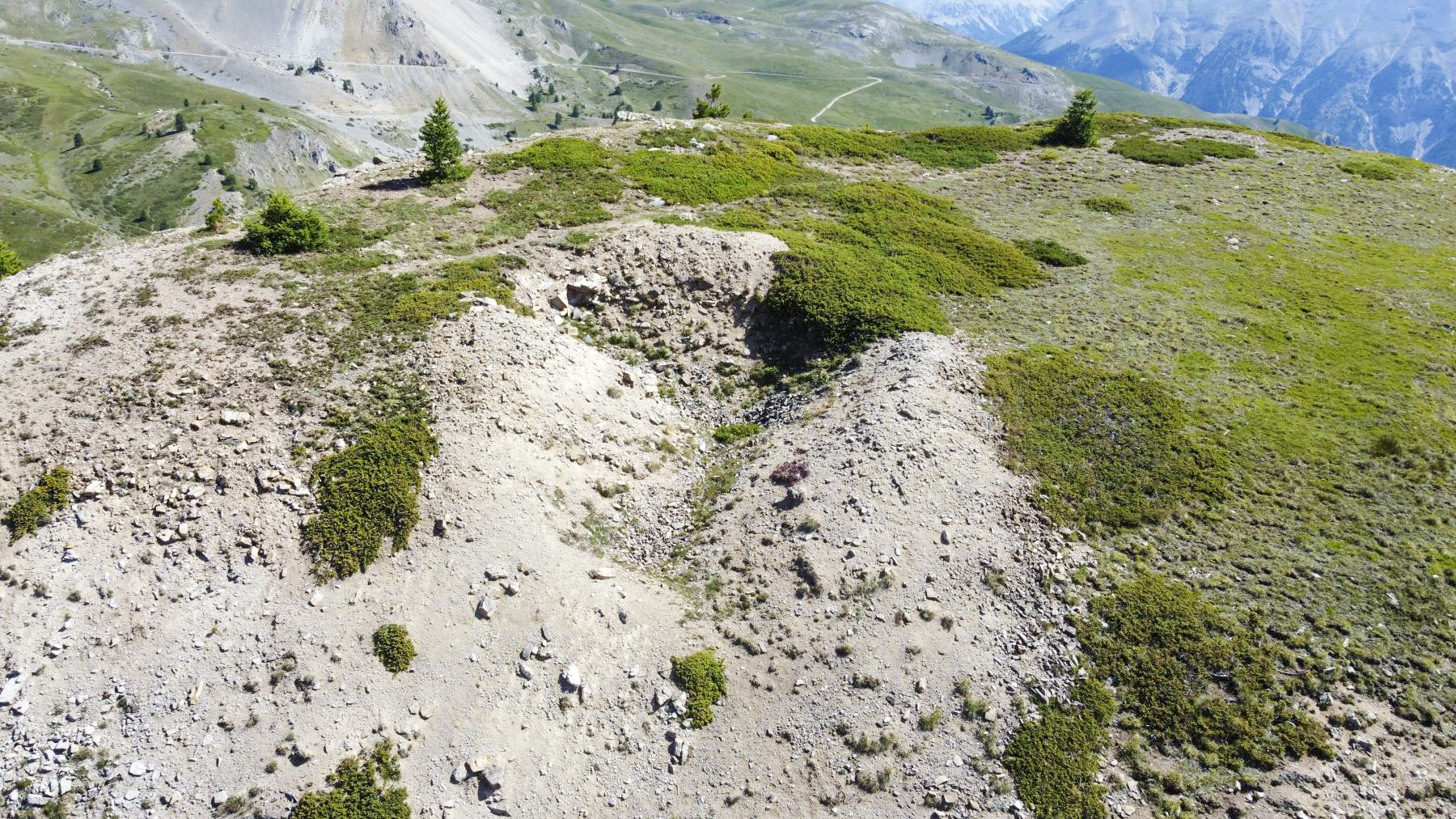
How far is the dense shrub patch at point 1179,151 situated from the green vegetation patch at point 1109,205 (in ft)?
36.3

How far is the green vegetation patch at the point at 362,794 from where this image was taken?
14.5 meters

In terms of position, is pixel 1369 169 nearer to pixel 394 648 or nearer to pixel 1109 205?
pixel 1109 205

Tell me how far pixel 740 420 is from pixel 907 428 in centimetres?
675

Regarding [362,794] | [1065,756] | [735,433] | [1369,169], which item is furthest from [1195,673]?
[1369,169]

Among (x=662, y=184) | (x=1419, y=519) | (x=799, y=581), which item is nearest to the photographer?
(x=799, y=581)

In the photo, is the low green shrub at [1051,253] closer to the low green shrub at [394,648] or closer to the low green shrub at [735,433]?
the low green shrub at [735,433]

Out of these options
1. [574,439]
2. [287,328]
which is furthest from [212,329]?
[574,439]

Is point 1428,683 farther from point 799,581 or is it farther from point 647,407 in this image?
point 647,407

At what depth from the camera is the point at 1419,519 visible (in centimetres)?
2125

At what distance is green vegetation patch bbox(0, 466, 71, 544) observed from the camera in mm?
17797

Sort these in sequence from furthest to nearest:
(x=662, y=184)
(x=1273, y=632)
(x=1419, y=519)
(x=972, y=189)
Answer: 1. (x=972, y=189)
2. (x=662, y=184)
3. (x=1419, y=519)
4. (x=1273, y=632)

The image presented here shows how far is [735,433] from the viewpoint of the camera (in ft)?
84.3

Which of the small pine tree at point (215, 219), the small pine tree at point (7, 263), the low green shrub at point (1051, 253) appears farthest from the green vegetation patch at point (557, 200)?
the low green shrub at point (1051, 253)

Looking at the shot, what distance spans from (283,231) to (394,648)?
69.8ft
